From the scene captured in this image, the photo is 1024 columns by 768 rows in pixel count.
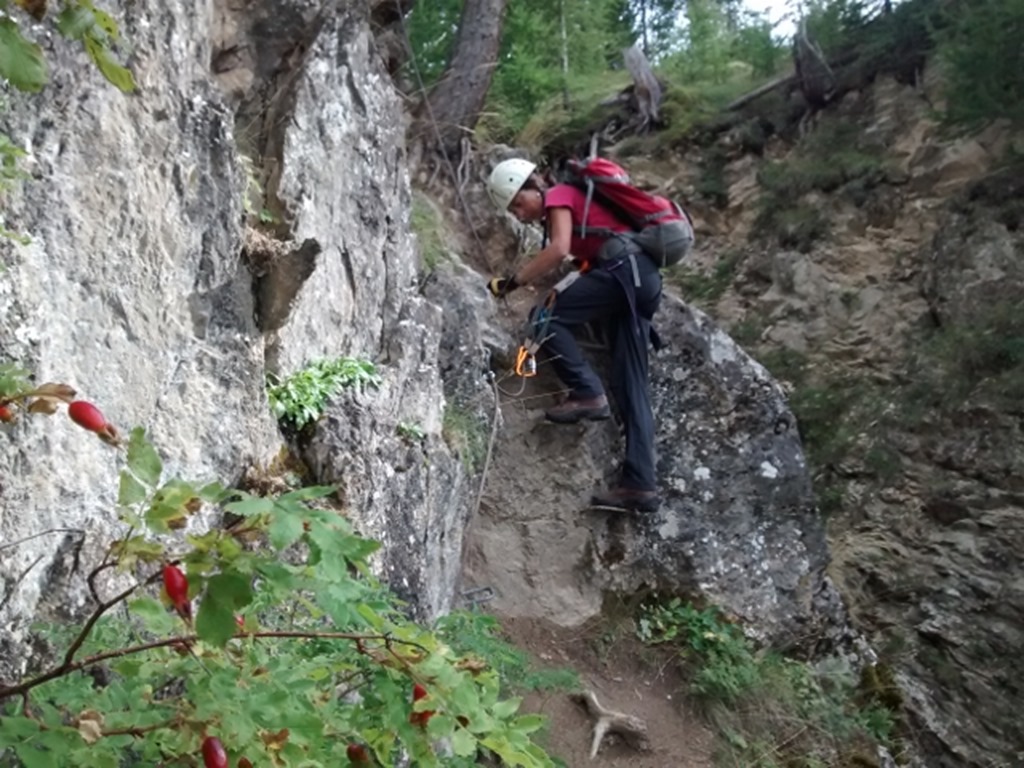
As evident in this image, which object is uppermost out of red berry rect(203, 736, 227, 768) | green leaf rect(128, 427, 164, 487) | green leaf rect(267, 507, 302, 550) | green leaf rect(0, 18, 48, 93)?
green leaf rect(0, 18, 48, 93)

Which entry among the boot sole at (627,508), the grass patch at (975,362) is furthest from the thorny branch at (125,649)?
the grass patch at (975,362)

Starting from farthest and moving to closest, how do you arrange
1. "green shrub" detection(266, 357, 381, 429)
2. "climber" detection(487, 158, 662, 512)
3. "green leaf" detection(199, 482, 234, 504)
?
"climber" detection(487, 158, 662, 512), "green shrub" detection(266, 357, 381, 429), "green leaf" detection(199, 482, 234, 504)

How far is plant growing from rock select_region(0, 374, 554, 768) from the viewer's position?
137 centimetres

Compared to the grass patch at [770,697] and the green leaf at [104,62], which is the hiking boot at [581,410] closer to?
the grass patch at [770,697]

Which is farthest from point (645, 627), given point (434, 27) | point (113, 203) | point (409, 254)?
point (434, 27)

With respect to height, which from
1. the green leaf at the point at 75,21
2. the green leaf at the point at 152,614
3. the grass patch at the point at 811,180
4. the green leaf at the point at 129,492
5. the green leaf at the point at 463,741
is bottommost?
the green leaf at the point at 463,741

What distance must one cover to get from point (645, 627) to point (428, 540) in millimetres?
2143

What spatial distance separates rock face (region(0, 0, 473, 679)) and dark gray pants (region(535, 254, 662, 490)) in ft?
3.74

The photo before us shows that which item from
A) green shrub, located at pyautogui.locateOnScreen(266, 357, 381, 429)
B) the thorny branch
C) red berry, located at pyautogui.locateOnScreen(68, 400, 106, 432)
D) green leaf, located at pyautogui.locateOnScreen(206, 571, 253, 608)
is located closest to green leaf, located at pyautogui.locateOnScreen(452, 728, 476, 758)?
the thorny branch

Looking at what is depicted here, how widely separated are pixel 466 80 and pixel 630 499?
503cm

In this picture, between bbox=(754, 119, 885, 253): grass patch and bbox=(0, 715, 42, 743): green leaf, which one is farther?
bbox=(754, 119, 885, 253): grass patch

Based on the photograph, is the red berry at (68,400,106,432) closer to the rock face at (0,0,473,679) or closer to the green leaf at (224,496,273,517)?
the green leaf at (224,496,273,517)

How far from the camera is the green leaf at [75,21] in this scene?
4.47 ft

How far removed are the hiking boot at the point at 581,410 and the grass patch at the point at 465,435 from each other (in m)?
0.55
